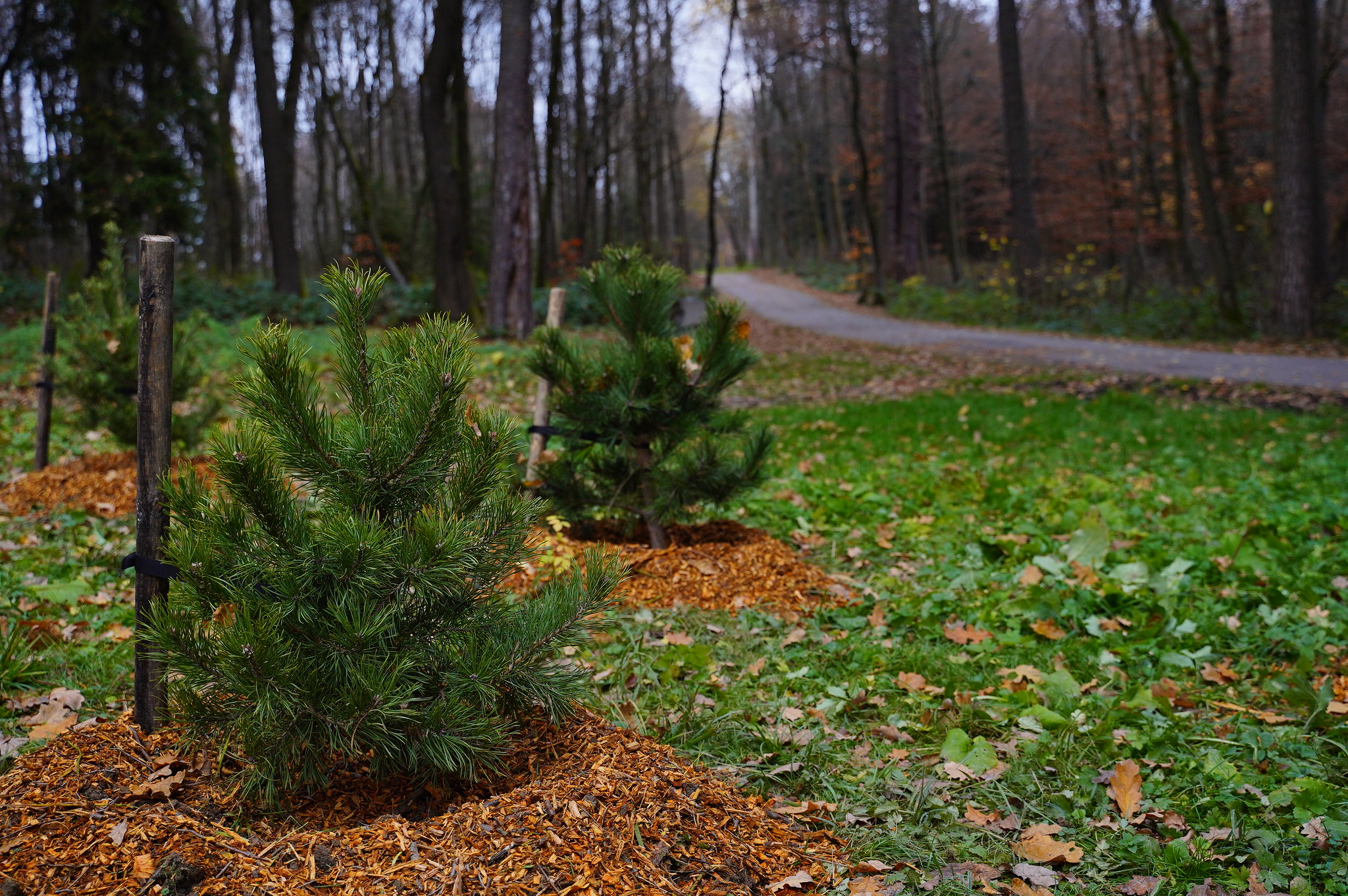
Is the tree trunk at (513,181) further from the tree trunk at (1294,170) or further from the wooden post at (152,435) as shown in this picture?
the wooden post at (152,435)

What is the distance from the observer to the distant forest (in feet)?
50.2

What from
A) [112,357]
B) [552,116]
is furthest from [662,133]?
[112,357]

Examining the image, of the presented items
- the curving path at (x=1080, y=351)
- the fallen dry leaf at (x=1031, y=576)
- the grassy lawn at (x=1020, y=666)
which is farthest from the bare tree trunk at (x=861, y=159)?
the fallen dry leaf at (x=1031, y=576)

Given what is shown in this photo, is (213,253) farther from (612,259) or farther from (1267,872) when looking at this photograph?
(1267,872)

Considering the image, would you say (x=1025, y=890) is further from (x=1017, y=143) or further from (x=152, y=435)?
(x=1017, y=143)

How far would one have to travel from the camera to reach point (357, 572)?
216 cm

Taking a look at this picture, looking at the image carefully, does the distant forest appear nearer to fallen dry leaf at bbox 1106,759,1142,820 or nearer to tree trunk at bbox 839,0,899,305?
tree trunk at bbox 839,0,899,305

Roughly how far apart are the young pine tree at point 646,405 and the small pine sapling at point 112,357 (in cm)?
323

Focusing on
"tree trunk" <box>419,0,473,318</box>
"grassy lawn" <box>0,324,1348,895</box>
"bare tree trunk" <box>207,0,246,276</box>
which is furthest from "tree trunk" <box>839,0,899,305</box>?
"grassy lawn" <box>0,324,1348,895</box>

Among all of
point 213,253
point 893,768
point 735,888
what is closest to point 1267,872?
point 893,768

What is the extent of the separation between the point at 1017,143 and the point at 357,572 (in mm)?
19942

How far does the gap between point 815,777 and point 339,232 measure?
1108 inches

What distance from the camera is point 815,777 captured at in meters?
2.95

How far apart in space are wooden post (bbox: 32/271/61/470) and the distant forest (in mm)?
8575
